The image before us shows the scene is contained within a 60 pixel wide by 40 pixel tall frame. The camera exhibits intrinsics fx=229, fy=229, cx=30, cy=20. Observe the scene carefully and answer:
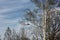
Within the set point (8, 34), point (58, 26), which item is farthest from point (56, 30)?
point (8, 34)

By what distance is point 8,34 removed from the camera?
4088cm

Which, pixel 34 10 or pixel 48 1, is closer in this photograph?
pixel 48 1

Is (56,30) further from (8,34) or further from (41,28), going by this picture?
(8,34)

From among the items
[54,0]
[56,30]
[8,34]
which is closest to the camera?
[54,0]

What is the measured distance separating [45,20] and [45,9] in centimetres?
100

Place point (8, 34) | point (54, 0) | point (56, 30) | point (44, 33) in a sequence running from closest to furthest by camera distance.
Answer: point (44, 33) → point (54, 0) → point (56, 30) → point (8, 34)

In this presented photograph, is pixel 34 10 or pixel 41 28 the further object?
pixel 34 10

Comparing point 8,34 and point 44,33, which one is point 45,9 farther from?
point 8,34

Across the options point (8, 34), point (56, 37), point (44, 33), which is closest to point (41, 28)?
point (44, 33)

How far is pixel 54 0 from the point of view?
22.2 m

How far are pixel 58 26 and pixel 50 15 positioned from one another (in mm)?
2403

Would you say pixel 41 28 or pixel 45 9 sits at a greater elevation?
pixel 45 9

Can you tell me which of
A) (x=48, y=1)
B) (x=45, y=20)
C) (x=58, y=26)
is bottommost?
(x=58, y=26)

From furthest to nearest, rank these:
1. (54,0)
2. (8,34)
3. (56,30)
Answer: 1. (8,34)
2. (56,30)
3. (54,0)
